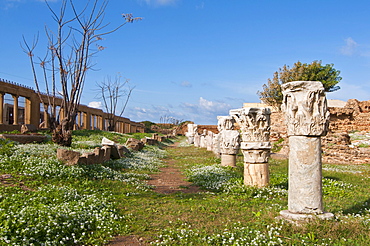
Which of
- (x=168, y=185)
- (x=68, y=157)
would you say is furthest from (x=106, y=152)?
(x=168, y=185)

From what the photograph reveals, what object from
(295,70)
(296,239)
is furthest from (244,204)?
(295,70)

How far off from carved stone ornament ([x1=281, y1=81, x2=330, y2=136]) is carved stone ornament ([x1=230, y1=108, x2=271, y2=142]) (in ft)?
13.0

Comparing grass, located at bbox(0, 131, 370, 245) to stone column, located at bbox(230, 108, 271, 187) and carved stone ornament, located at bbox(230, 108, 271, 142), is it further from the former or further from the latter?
carved stone ornament, located at bbox(230, 108, 271, 142)

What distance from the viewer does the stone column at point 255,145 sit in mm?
10070

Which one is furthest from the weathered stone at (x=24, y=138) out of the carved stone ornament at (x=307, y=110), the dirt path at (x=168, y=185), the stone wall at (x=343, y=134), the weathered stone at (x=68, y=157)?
the stone wall at (x=343, y=134)

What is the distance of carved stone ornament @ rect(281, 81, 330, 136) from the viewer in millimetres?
6160

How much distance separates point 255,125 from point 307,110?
431 centimetres

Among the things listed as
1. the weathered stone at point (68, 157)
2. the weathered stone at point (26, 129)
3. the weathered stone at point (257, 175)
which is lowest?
the weathered stone at point (257, 175)

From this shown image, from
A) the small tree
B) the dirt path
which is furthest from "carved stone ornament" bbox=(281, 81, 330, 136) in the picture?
the small tree

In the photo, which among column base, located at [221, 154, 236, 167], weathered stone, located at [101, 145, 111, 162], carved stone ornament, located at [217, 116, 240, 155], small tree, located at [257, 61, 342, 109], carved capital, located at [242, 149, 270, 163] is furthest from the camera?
small tree, located at [257, 61, 342, 109]

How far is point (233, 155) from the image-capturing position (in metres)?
15.0

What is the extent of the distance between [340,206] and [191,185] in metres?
5.13

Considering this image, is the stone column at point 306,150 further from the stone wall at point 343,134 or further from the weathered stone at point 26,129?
the weathered stone at point 26,129

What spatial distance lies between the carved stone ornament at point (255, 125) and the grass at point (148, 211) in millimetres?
1498
